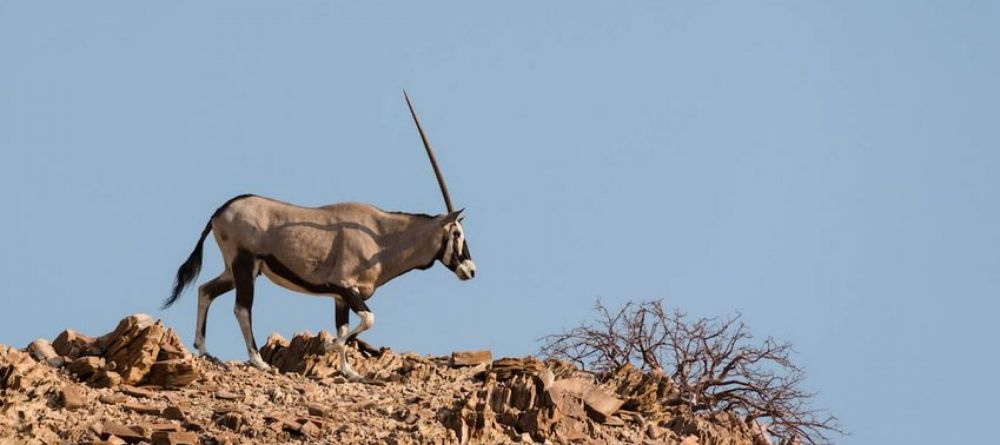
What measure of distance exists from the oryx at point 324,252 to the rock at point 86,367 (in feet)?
7.58

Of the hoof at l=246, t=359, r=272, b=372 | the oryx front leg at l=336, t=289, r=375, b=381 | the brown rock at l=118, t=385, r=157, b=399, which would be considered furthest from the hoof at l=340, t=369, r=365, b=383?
Result: the brown rock at l=118, t=385, r=157, b=399

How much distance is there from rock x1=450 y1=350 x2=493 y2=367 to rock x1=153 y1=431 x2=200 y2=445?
200 inches

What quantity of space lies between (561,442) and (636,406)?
2384mm

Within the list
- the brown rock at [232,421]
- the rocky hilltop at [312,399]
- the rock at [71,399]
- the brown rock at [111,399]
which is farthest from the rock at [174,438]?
the brown rock at [111,399]

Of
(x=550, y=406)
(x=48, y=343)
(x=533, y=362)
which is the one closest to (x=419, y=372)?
(x=533, y=362)

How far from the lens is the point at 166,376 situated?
22.1 m

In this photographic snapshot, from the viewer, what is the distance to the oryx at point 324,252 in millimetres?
23938

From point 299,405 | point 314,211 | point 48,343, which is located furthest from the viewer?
point 314,211

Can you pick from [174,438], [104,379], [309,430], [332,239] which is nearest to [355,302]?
[332,239]

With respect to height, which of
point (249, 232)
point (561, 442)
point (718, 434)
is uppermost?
point (249, 232)

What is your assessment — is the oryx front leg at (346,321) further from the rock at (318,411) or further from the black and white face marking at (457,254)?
the rock at (318,411)

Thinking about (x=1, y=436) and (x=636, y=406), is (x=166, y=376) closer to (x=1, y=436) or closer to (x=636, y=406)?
(x=1, y=436)

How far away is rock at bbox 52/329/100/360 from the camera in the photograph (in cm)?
2264

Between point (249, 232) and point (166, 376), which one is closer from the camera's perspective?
point (166, 376)
